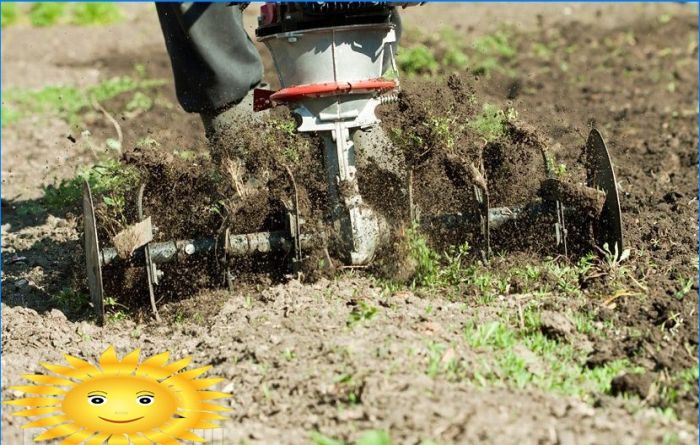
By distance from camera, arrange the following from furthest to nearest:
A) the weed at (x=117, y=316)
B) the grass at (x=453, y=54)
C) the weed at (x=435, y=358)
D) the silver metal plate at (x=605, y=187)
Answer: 1. the grass at (x=453, y=54)
2. the weed at (x=117, y=316)
3. the silver metal plate at (x=605, y=187)
4. the weed at (x=435, y=358)

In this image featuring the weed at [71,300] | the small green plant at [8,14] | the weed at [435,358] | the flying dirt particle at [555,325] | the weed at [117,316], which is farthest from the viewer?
the small green plant at [8,14]

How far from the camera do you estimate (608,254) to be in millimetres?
4281

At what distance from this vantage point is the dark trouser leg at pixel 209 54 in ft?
14.6

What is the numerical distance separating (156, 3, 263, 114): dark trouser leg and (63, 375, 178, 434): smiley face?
1.62 metres

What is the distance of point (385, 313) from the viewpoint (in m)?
3.83

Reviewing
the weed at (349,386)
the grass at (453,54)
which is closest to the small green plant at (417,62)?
the grass at (453,54)

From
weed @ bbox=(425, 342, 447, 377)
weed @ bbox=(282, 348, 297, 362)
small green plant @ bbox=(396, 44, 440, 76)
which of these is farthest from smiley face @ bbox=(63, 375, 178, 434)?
small green plant @ bbox=(396, 44, 440, 76)

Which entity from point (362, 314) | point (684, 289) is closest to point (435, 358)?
point (362, 314)

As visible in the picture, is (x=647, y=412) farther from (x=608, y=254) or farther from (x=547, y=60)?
(x=547, y=60)

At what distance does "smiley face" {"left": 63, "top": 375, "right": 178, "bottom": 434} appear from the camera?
328 cm

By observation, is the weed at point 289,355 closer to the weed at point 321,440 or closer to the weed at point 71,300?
the weed at point 321,440

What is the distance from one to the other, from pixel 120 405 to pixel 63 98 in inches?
297

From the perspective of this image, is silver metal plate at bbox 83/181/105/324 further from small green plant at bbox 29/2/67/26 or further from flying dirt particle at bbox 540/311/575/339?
small green plant at bbox 29/2/67/26

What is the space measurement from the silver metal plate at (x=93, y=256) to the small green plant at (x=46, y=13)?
1336cm
